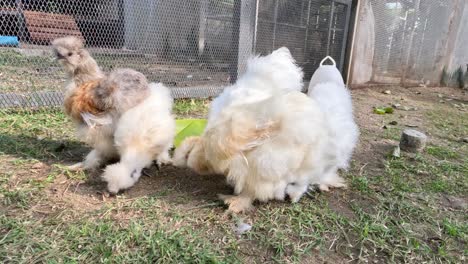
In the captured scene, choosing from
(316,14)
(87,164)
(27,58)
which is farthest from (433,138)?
(27,58)

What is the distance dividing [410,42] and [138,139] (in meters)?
6.60

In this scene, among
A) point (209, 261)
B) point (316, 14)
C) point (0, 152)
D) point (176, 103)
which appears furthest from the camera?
point (316, 14)

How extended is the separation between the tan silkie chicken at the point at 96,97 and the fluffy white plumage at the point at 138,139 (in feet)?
0.26

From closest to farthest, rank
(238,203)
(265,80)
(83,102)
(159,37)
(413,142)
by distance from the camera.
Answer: (238,203) → (83,102) → (265,80) → (413,142) → (159,37)

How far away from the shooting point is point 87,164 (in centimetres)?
226

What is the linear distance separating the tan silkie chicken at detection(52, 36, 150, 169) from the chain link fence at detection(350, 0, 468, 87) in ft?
15.3

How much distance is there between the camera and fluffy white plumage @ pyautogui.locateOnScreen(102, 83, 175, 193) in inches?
78.9

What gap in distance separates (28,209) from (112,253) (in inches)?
24.1

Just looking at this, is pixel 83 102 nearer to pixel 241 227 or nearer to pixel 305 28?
pixel 241 227

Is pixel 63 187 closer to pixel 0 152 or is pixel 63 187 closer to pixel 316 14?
pixel 0 152

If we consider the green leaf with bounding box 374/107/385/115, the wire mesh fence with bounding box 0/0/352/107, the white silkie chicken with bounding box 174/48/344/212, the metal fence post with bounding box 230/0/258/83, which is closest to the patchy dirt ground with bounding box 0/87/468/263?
the white silkie chicken with bounding box 174/48/344/212

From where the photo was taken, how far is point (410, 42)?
700 cm

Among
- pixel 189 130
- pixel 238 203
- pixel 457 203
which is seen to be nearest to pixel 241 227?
pixel 238 203

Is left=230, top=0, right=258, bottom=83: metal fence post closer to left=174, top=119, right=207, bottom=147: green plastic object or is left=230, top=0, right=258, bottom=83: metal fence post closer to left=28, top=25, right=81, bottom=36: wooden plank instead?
left=174, top=119, right=207, bottom=147: green plastic object
